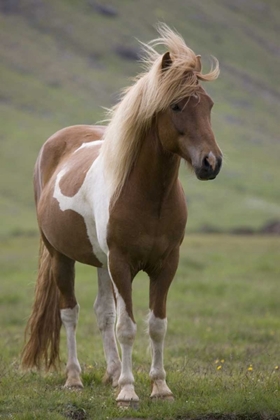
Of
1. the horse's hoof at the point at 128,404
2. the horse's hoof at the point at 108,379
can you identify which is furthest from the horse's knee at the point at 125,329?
the horse's hoof at the point at 108,379

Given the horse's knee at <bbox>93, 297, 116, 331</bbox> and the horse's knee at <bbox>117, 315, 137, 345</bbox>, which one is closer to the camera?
the horse's knee at <bbox>117, 315, 137, 345</bbox>

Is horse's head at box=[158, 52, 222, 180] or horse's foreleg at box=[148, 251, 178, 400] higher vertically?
horse's head at box=[158, 52, 222, 180]

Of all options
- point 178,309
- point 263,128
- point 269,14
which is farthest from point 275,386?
point 269,14

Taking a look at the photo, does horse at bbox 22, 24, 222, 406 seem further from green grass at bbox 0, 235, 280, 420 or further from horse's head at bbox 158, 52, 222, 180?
green grass at bbox 0, 235, 280, 420

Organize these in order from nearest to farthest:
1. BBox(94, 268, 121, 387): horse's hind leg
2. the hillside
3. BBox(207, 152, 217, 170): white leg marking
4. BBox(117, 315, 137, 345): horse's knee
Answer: BBox(207, 152, 217, 170): white leg marking
BBox(117, 315, 137, 345): horse's knee
BBox(94, 268, 121, 387): horse's hind leg
the hillside

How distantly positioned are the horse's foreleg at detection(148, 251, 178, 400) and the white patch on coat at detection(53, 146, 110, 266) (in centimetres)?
56

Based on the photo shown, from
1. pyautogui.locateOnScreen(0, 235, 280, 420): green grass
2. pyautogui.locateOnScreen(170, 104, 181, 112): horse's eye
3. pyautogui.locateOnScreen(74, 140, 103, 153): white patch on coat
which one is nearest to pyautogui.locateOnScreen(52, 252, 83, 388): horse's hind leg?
pyautogui.locateOnScreen(0, 235, 280, 420): green grass

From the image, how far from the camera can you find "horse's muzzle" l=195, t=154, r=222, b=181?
20.1ft

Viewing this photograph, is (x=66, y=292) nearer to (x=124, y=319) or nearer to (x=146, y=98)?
(x=124, y=319)

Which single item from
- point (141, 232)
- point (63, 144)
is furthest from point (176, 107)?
point (63, 144)

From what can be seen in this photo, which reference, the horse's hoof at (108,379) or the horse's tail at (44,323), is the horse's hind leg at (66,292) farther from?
the horse's hoof at (108,379)

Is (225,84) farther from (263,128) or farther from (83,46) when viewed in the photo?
(83,46)

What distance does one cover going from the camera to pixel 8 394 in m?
7.36

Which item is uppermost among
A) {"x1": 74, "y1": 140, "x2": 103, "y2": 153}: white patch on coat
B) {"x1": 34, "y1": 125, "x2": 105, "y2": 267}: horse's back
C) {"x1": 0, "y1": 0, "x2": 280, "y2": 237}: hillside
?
{"x1": 74, "y1": 140, "x2": 103, "y2": 153}: white patch on coat
